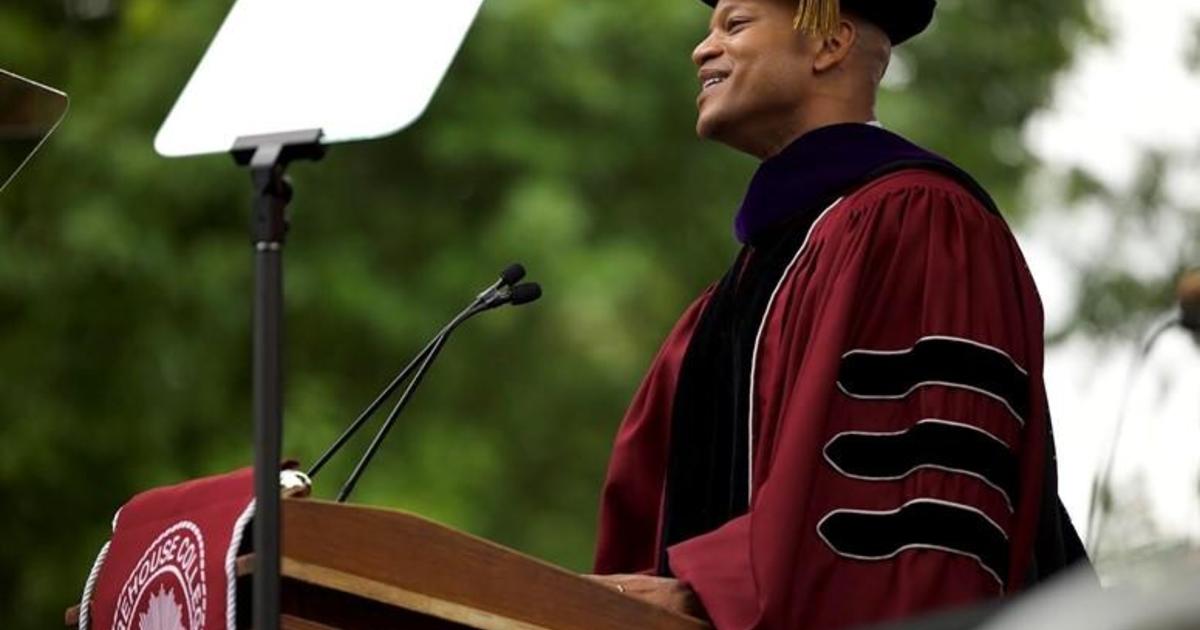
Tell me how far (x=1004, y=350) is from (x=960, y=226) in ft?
0.77

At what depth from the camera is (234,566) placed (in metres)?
3.53

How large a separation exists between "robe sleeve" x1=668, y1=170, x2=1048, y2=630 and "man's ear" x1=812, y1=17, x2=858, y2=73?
0.38m

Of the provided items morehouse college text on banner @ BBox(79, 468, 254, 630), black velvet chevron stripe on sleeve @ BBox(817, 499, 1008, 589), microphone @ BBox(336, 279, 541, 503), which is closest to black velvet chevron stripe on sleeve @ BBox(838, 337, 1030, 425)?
black velvet chevron stripe on sleeve @ BBox(817, 499, 1008, 589)

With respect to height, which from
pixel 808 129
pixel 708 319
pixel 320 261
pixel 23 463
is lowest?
pixel 23 463

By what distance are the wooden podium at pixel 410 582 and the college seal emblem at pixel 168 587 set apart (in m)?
0.08

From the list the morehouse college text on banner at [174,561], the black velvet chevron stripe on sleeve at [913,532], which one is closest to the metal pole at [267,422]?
the morehouse college text on banner at [174,561]

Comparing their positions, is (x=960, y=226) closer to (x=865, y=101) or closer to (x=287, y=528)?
(x=865, y=101)

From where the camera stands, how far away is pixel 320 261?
1013cm

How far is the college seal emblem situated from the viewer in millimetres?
3576

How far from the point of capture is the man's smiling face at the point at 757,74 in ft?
14.7

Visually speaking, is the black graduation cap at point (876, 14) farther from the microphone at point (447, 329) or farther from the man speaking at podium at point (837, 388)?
the microphone at point (447, 329)

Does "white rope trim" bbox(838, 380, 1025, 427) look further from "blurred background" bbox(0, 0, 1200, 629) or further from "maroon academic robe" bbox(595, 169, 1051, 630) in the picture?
"blurred background" bbox(0, 0, 1200, 629)

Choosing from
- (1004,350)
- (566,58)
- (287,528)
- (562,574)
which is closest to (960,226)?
(1004,350)

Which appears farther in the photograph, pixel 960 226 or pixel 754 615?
pixel 960 226
